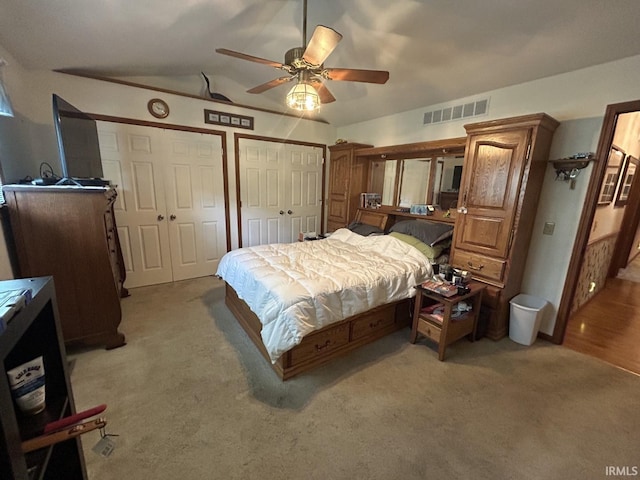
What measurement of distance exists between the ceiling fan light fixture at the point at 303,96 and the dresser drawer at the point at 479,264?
6.77ft

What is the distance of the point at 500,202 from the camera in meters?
2.46

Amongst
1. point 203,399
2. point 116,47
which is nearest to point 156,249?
point 116,47

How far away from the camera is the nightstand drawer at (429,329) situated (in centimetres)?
233

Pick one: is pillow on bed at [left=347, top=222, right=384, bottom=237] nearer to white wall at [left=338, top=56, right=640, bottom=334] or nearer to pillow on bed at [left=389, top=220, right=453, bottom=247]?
pillow on bed at [left=389, top=220, right=453, bottom=247]

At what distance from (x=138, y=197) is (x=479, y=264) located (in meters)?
4.10

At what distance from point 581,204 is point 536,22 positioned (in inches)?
60.2

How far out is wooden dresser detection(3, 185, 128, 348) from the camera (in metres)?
1.98

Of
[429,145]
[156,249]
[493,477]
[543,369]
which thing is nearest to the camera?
Result: [493,477]

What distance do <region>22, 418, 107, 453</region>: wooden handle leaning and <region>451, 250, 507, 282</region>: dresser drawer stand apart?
2.89m

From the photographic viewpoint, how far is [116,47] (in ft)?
8.41

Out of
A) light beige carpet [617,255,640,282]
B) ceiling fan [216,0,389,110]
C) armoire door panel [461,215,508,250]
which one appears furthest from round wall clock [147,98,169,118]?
light beige carpet [617,255,640,282]

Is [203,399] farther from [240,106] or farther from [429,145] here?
[240,106]

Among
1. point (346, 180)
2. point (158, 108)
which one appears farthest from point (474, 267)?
point (158, 108)

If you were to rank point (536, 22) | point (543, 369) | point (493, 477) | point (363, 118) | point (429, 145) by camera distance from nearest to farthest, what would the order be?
point (493, 477)
point (536, 22)
point (543, 369)
point (429, 145)
point (363, 118)
